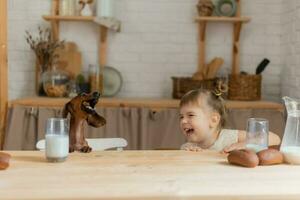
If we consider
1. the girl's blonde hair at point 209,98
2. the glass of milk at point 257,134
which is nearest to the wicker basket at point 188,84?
the girl's blonde hair at point 209,98

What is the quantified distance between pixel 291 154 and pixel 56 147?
0.81m

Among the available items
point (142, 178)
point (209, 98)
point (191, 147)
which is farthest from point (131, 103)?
point (142, 178)

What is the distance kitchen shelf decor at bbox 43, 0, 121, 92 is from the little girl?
→ 1593mm

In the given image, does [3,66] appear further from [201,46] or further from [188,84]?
[201,46]

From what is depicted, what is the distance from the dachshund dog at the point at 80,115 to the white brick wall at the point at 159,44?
2.18 m

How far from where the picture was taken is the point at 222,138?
2.37 m

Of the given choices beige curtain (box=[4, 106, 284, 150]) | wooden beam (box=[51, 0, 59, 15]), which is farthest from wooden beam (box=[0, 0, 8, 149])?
wooden beam (box=[51, 0, 59, 15])

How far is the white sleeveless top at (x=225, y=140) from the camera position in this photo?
2.33 meters

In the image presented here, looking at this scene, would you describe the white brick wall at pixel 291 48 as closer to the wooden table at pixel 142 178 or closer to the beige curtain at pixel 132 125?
the beige curtain at pixel 132 125

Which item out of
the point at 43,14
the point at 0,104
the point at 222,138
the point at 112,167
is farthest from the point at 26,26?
the point at 112,167

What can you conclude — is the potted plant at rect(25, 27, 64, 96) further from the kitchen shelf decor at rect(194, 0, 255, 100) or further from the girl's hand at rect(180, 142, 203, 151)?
the girl's hand at rect(180, 142, 203, 151)

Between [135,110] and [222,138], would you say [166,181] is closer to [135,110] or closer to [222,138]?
[222,138]

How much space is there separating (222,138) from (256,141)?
1.83ft

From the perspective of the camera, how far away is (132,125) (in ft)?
11.6
